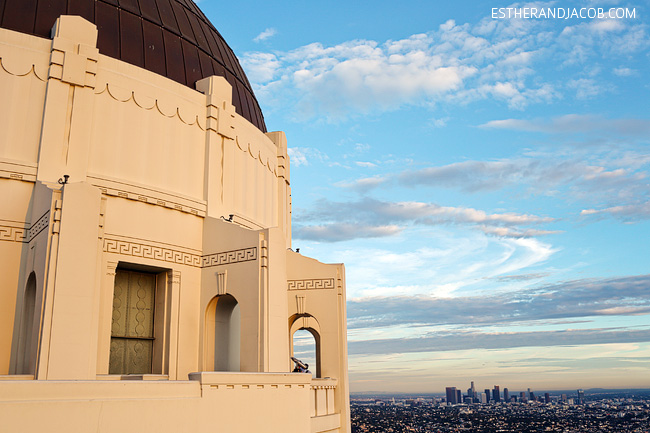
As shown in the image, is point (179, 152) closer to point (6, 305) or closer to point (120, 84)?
point (120, 84)

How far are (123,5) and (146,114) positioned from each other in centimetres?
450

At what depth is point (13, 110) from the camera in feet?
47.2

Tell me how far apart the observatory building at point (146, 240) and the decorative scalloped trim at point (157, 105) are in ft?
0.15

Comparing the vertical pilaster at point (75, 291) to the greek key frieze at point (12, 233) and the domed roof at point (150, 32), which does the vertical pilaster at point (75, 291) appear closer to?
the greek key frieze at point (12, 233)

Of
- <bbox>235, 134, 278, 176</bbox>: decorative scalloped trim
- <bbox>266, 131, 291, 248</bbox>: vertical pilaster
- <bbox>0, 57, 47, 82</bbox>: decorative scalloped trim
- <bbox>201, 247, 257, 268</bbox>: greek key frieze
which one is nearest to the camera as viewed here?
<bbox>0, 57, 47, 82</bbox>: decorative scalloped trim

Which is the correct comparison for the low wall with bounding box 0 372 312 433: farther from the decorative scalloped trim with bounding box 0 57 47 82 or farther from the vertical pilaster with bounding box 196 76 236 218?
the decorative scalloped trim with bounding box 0 57 47 82

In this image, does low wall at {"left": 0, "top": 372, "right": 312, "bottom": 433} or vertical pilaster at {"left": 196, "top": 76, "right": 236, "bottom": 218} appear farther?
vertical pilaster at {"left": 196, "top": 76, "right": 236, "bottom": 218}

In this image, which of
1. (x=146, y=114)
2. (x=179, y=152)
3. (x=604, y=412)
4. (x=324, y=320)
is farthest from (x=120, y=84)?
Answer: (x=604, y=412)

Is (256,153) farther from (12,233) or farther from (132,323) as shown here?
(12,233)

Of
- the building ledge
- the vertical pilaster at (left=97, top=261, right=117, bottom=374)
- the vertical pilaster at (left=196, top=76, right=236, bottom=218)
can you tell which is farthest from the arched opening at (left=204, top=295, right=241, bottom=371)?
the building ledge

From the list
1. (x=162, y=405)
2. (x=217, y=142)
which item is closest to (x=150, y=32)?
(x=217, y=142)

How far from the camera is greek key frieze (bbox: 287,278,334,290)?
1862 cm

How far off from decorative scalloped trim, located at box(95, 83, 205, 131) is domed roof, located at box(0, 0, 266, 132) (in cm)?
138

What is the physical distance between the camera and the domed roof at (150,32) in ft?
53.3
